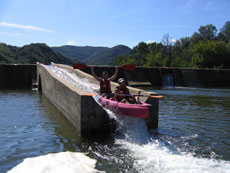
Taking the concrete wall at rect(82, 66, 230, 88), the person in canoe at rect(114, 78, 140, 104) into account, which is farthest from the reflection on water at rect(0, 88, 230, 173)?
the concrete wall at rect(82, 66, 230, 88)

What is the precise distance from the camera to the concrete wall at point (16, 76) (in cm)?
2866

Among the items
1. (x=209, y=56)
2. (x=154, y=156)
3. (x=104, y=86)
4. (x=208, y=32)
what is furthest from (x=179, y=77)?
(x=208, y=32)

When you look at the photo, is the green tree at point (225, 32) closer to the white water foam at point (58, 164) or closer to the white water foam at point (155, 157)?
the white water foam at point (155, 157)

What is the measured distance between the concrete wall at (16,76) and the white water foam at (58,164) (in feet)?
76.4

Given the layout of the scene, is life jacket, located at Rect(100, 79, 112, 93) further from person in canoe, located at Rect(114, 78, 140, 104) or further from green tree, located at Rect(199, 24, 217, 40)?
green tree, located at Rect(199, 24, 217, 40)

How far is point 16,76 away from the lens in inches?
1152

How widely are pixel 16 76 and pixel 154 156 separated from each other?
25.2 m

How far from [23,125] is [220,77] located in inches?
1322

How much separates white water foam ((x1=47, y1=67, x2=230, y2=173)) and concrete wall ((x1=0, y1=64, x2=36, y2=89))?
2245 centimetres

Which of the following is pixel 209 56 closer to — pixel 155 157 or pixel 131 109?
pixel 131 109

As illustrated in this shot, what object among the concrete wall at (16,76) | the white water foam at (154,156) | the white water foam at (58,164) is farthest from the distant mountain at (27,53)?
the white water foam at (58,164)

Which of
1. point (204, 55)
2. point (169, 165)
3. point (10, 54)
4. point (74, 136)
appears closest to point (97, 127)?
point (74, 136)

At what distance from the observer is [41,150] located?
771 centimetres

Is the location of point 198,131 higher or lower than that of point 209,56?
lower
